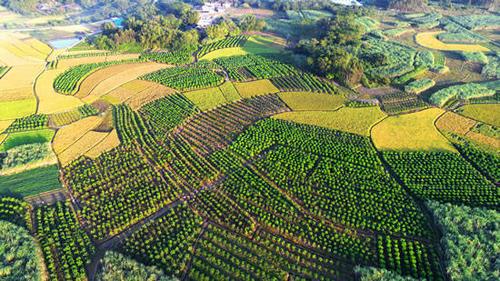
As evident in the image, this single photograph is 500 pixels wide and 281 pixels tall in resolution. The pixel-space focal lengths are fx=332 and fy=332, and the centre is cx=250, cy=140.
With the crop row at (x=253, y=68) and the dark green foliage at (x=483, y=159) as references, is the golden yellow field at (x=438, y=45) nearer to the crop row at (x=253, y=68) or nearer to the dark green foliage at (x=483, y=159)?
the crop row at (x=253, y=68)

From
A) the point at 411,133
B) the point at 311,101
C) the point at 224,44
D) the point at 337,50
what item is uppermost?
the point at 337,50

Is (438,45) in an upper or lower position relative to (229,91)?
upper

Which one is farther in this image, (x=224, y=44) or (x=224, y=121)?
(x=224, y=44)

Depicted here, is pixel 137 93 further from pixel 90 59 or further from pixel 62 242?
pixel 62 242

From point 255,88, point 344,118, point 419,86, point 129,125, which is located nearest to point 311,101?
point 344,118

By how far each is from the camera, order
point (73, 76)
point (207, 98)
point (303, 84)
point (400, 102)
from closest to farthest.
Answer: point (400, 102)
point (207, 98)
point (303, 84)
point (73, 76)

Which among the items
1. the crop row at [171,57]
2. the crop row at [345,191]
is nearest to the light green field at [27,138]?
the crop row at [345,191]

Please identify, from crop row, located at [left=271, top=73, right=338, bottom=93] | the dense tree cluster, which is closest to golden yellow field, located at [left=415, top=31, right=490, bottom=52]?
the dense tree cluster
